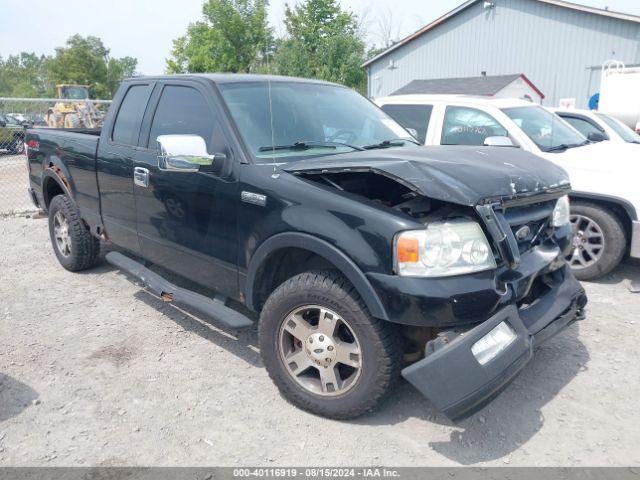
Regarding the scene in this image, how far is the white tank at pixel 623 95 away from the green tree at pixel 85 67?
49.5m

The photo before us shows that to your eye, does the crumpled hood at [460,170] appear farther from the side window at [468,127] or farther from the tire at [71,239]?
the tire at [71,239]

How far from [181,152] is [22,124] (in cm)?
992

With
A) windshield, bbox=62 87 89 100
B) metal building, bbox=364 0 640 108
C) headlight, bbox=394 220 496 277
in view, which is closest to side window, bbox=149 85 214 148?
headlight, bbox=394 220 496 277

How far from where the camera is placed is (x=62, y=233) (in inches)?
231

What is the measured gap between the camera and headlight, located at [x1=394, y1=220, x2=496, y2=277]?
8.81ft

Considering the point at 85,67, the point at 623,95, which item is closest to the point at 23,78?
the point at 85,67

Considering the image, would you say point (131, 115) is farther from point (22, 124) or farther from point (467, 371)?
point (22, 124)

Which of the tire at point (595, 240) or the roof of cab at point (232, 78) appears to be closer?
the roof of cab at point (232, 78)

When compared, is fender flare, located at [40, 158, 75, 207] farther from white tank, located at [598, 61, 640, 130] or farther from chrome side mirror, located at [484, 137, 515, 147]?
white tank, located at [598, 61, 640, 130]

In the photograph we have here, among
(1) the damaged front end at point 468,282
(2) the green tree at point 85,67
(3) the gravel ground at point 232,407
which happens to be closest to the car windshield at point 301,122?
(1) the damaged front end at point 468,282

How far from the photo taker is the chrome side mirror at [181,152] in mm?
3279

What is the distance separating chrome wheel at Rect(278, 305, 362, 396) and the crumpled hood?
2.72 ft

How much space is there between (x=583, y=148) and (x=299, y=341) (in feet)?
14.5

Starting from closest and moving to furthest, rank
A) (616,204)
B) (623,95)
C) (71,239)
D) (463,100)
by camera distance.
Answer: (616,204) → (71,239) → (463,100) → (623,95)
